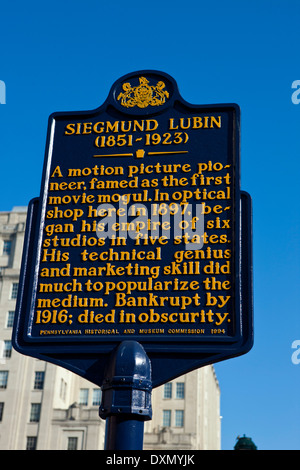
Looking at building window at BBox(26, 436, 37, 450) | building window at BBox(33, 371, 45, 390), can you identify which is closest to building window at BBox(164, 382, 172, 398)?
building window at BBox(33, 371, 45, 390)

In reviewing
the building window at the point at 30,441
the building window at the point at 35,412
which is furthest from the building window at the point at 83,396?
the building window at the point at 30,441

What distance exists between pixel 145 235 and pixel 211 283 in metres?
1.44

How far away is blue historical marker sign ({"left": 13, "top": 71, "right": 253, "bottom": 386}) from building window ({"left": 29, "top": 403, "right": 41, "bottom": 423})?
67364 millimetres

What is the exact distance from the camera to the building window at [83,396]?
265ft

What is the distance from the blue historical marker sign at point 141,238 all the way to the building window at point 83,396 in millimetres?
72207

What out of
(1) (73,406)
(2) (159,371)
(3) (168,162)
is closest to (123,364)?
(2) (159,371)

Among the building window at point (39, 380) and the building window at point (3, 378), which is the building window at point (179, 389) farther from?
the building window at point (3, 378)

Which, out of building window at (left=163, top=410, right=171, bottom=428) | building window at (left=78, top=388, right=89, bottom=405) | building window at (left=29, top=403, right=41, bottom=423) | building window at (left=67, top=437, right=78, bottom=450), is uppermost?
building window at (left=78, top=388, right=89, bottom=405)

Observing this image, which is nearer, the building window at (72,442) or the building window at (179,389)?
the building window at (72,442)

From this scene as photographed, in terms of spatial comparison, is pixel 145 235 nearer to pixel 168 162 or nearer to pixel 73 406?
pixel 168 162

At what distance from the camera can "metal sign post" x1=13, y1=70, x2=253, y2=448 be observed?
1030cm

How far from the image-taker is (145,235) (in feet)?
36.4

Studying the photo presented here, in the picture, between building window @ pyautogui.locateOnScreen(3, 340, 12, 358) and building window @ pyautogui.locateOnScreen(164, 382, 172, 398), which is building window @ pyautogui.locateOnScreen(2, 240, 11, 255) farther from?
building window @ pyautogui.locateOnScreen(164, 382, 172, 398)

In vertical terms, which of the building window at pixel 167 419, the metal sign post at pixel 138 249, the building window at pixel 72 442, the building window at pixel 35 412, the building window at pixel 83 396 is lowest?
A: the metal sign post at pixel 138 249
